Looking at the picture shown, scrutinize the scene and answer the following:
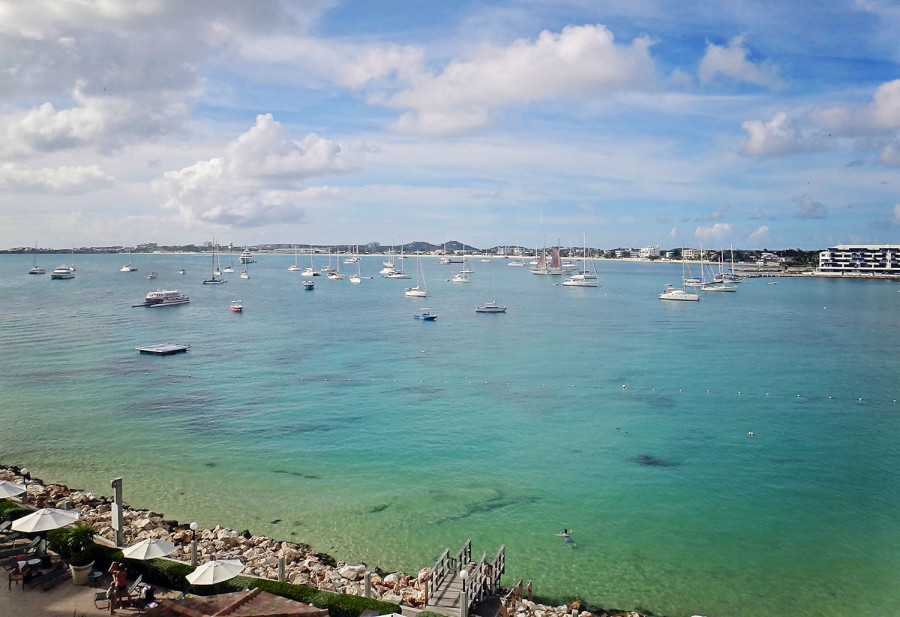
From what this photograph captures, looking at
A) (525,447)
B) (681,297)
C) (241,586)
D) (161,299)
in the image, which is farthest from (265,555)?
(681,297)

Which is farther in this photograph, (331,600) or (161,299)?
(161,299)

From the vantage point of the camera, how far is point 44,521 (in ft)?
60.5

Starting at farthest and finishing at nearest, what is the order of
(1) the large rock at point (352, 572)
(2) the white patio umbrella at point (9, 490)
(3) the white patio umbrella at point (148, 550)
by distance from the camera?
(2) the white patio umbrella at point (9, 490)
(1) the large rock at point (352, 572)
(3) the white patio umbrella at point (148, 550)

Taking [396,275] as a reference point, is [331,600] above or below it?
below

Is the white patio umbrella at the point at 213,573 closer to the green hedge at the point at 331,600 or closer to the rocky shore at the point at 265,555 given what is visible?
the green hedge at the point at 331,600

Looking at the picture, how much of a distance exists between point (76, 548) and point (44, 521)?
1390 mm

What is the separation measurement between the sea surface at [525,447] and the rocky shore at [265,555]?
1.46m

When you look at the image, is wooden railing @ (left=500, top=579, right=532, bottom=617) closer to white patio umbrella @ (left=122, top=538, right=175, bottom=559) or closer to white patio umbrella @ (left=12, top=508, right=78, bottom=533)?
white patio umbrella @ (left=122, top=538, right=175, bottom=559)

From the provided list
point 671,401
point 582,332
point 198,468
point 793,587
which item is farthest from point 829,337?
point 198,468

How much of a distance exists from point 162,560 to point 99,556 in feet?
5.94

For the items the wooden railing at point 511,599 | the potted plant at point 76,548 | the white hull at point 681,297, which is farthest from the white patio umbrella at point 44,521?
the white hull at point 681,297

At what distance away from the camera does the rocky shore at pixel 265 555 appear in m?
18.8

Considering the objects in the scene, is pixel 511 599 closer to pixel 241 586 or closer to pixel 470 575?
pixel 470 575

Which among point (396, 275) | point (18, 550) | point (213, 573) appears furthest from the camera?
point (396, 275)
